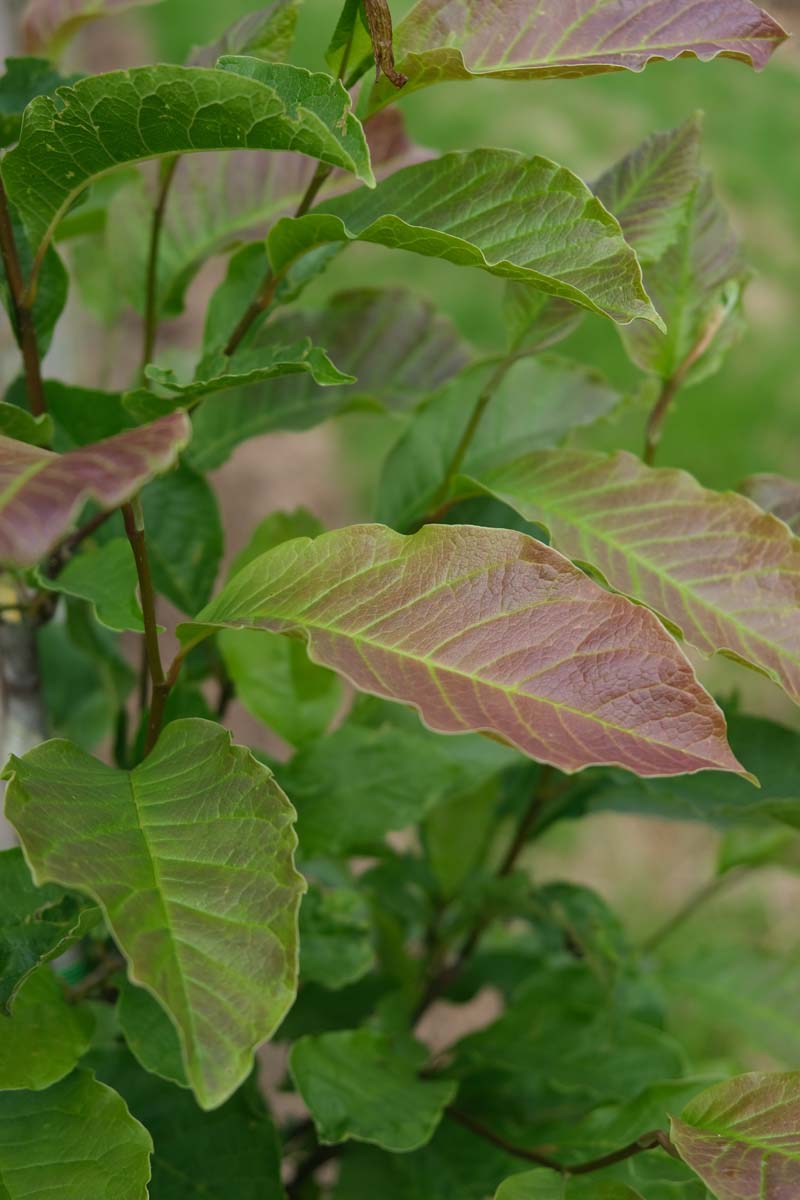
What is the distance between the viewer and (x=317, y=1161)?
0.76 metres

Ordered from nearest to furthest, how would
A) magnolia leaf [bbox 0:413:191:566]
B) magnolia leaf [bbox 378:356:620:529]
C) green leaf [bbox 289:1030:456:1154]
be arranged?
magnolia leaf [bbox 0:413:191:566]
green leaf [bbox 289:1030:456:1154]
magnolia leaf [bbox 378:356:620:529]

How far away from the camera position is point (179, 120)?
443 mm

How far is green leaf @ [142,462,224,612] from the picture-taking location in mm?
684

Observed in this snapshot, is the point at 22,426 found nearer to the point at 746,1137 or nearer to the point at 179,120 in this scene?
the point at 179,120

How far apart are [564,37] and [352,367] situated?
275mm

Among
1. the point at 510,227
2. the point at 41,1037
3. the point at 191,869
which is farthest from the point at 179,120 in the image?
the point at 41,1037

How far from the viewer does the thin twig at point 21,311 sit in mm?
536

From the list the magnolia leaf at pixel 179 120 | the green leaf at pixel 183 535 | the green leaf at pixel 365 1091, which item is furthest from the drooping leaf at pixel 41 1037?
the magnolia leaf at pixel 179 120

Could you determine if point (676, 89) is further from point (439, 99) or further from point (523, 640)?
point (523, 640)

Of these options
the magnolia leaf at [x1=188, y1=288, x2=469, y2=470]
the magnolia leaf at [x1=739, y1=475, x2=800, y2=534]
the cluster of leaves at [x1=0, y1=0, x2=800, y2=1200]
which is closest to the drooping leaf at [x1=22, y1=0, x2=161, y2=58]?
the cluster of leaves at [x1=0, y1=0, x2=800, y2=1200]

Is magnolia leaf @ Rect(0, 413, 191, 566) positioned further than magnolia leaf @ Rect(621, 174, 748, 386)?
No

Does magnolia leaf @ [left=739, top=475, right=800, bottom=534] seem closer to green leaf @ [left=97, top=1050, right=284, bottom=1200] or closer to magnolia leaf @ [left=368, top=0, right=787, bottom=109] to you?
magnolia leaf @ [left=368, top=0, right=787, bottom=109]

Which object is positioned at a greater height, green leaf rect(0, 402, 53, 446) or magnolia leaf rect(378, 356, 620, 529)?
green leaf rect(0, 402, 53, 446)

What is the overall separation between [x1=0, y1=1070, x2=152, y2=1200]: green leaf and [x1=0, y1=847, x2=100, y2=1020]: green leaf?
0.06m
